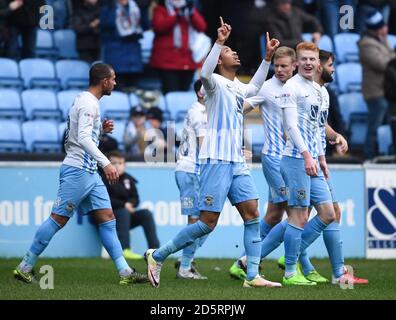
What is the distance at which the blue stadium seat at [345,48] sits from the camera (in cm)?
2098

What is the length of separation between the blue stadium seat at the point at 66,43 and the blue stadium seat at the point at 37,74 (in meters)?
0.71

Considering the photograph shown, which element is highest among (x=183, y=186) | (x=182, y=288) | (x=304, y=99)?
(x=304, y=99)

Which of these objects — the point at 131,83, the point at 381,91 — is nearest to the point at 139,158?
the point at 131,83

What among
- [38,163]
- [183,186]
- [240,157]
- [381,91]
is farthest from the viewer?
[381,91]

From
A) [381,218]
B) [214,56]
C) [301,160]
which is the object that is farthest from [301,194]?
[381,218]

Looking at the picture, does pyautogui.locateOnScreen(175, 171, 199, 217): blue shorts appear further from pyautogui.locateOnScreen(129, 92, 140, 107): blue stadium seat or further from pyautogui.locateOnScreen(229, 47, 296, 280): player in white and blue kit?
pyautogui.locateOnScreen(129, 92, 140, 107): blue stadium seat

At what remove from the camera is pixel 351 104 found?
19.8 meters

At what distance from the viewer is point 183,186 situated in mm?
13328

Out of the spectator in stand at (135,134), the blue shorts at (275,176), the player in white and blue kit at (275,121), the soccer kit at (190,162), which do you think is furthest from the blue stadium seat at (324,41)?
the blue shorts at (275,176)

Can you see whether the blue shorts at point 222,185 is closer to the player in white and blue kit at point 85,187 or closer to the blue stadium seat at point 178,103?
the player in white and blue kit at point 85,187

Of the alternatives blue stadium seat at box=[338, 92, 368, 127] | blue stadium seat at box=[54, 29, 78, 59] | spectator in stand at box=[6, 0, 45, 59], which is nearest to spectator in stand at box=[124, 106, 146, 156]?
spectator in stand at box=[6, 0, 45, 59]

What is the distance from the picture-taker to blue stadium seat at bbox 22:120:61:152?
58.9ft

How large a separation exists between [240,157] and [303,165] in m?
0.70

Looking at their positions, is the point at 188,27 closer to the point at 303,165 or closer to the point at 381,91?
the point at 381,91
